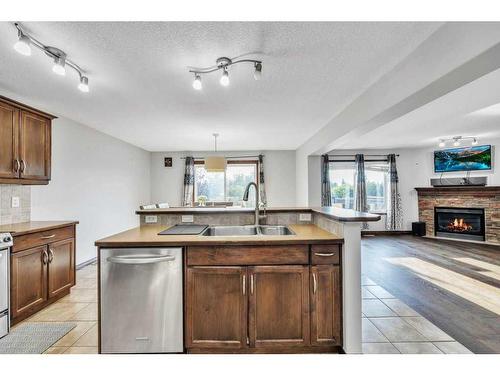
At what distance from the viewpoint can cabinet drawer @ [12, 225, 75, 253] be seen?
2379mm

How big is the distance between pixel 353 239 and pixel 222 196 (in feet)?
18.1

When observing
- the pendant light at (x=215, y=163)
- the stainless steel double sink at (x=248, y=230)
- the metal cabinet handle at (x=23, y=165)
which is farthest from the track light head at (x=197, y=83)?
the pendant light at (x=215, y=163)

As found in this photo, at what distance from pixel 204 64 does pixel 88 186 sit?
3264mm

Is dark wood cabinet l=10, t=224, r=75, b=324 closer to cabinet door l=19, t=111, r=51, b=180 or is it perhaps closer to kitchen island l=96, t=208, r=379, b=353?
cabinet door l=19, t=111, r=51, b=180

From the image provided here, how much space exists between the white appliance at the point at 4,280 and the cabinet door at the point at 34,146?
83 centimetres

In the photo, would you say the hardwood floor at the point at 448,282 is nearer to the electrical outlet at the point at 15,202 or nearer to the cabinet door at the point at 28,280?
the cabinet door at the point at 28,280

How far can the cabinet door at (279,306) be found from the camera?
1.76m

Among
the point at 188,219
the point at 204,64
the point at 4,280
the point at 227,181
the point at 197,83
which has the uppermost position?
the point at 204,64

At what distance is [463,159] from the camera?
6254 mm

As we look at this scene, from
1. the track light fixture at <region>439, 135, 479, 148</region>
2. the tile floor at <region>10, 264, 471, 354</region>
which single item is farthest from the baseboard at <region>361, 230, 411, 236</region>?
the tile floor at <region>10, 264, 471, 354</region>

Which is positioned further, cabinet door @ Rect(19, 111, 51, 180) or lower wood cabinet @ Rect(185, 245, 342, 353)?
cabinet door @ Rect(19, 111, 51, 180)

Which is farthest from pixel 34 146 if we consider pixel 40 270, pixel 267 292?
pixel 267 292

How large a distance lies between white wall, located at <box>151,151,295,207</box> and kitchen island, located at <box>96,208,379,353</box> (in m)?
5.23

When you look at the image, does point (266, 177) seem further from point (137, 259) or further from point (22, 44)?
point (22, 44)
